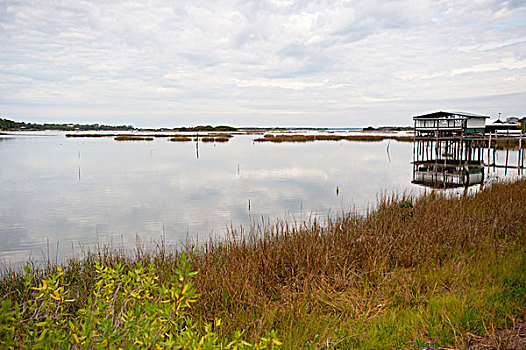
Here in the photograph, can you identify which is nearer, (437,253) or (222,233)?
(437,253)

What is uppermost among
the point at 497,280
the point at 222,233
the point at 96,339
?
the point at 96,339

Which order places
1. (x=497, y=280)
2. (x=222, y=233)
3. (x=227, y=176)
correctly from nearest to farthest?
(x=497, y=280) → (x=222, y=233) → (x=227, y=176)

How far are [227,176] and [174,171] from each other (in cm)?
498

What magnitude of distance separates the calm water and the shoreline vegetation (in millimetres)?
2677

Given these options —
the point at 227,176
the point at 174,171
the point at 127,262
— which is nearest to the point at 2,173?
the point at 174,171

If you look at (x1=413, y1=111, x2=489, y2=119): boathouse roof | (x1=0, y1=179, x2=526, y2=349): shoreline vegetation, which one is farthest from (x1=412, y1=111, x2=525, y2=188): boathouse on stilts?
(x1=0, y1=179, x2=526, y2=349): shoreline vegetation

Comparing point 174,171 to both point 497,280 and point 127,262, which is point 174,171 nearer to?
point 127,262

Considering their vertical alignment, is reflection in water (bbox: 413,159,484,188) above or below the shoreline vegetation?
below

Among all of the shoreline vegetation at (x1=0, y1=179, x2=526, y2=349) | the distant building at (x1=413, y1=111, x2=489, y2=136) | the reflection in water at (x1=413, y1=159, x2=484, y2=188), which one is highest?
the distant building at (x1=413, y1=111, x2=489, y2=136)

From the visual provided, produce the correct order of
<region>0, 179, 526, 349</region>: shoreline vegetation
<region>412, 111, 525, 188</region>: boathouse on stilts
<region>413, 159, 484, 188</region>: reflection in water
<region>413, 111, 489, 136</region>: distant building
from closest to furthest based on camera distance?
<region>0, 179, 526, 349</region>: shoreline vegetation < <region>413, 159, 484, 188</region>: reflection in water < <region>412, 111, 525, 188</region>: boathouse on stilts < <region>413, 111, 489, 136</region>: distant building

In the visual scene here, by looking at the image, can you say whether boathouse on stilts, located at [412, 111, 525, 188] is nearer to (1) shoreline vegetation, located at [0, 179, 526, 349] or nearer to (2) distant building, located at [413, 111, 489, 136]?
(2) distant building, located at [413, 111, 489, 136]

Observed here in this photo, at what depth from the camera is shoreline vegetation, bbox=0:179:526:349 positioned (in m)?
2.91

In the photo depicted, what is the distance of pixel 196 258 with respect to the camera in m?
7.02

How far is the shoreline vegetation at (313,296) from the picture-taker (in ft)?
9.56
